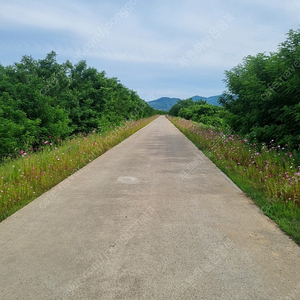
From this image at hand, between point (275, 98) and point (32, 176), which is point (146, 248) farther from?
point (275, 98)

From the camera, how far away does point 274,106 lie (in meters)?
8.71

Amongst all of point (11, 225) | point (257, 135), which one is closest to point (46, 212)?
point (11, 225)

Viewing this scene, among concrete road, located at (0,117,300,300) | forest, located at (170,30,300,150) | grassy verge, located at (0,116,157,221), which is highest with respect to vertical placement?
forest, located at (170,30,300,150)

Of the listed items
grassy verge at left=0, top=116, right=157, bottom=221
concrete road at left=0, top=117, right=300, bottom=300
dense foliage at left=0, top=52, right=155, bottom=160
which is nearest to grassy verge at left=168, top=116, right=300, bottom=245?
concrete road at left=0, top=117, right=300, bottom=300

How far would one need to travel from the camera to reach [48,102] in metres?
13.1

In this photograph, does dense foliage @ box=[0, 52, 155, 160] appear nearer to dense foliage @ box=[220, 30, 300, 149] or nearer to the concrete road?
the concrete road

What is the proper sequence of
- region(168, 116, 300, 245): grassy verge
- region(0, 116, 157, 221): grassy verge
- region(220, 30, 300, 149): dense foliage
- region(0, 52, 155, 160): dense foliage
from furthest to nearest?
1. region(0, 52, 155, 160): dense foliage
2. region(220, 30, 300, 149): dense foliage
3. region(0, 116, 157, 221): grassy verge
4. region(168, 116, 300, 245): grassy verge

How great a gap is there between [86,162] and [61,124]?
4832 mm

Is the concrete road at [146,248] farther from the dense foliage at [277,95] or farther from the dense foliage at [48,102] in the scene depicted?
the dense foliage at [48,102]

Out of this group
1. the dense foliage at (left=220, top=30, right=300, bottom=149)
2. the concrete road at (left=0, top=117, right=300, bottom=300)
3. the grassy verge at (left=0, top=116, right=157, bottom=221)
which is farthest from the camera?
the dense foliage at (left=220, top=30, right=300, bottom=149)

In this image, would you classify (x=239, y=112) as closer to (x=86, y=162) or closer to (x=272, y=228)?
(x=86, y=162)

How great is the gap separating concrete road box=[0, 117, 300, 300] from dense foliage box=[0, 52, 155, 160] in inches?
228

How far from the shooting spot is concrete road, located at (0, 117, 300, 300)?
8.24ft

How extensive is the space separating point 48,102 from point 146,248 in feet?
38.9
